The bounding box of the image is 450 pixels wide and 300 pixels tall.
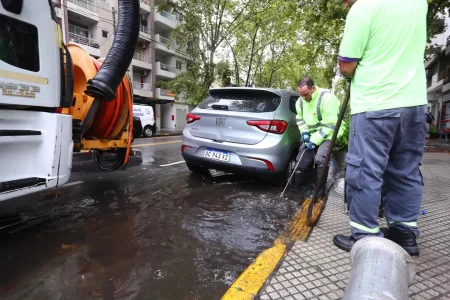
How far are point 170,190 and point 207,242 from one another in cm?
195

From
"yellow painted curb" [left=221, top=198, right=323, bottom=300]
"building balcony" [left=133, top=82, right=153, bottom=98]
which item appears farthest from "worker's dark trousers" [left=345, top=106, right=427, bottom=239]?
"building balcony" [left=133, top=82, right=153, bottom=98]

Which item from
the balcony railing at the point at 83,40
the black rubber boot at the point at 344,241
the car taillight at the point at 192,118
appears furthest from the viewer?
the balcony railing at the point at 83,40

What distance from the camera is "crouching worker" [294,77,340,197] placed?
381 cm

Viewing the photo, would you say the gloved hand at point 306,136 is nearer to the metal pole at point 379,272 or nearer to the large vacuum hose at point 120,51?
the large vacuum hose at point 120,51

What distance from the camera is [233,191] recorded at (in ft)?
15.1

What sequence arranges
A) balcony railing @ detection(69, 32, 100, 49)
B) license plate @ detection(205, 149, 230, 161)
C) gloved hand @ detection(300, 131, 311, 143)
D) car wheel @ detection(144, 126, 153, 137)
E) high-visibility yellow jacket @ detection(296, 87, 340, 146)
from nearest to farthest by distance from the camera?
high-visibility yellow jacket @ detection(296, 87, 340, 146), gloved hand @ detection(300, 131, 311, 143), license plate @ detection(205, 149, 230, 161), car wheel @ detection(144, 126, 153, 137), balcony railing @ detection(69, 32, 100, 49)

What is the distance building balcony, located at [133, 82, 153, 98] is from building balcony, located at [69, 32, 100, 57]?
4702 mm

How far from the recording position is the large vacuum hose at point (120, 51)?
3.49 metres

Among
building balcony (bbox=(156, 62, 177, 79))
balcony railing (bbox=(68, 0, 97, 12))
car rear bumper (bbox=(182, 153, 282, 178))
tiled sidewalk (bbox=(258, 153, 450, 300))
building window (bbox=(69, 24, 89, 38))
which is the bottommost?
tiled sidewalk (bbox=(258, 153, 450, 300))

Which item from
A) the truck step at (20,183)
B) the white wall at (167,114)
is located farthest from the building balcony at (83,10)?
the truck step at (20,183)

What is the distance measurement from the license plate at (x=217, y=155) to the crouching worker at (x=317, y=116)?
1117 mm

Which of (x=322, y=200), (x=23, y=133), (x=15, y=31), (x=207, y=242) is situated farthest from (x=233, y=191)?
(x=15, y=31)

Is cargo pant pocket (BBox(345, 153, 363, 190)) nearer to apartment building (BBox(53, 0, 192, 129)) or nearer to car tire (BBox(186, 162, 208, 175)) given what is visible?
car tire (BBox(186, 162, 208, 175))

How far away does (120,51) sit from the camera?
3561 mm
